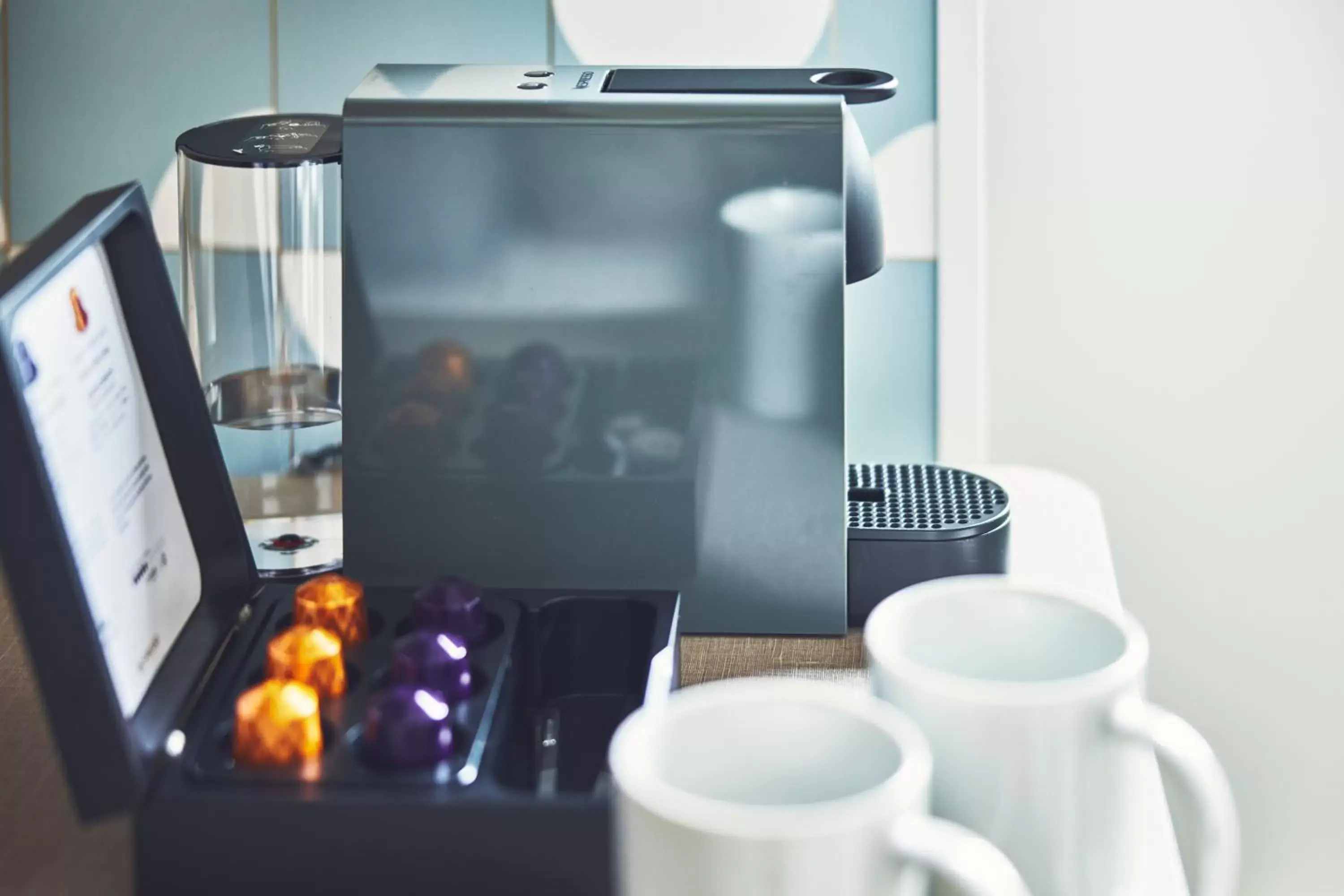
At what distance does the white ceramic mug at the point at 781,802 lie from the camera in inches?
17.2

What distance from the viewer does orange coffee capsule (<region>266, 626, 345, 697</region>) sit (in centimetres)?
64

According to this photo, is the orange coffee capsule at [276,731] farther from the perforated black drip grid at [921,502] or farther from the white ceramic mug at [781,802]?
the perforated black drip grid at [921,502]

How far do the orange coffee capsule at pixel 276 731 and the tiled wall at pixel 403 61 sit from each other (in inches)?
32.1

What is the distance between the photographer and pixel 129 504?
67 cm

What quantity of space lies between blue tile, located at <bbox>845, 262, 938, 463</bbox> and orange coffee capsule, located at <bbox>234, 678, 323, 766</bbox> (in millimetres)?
824

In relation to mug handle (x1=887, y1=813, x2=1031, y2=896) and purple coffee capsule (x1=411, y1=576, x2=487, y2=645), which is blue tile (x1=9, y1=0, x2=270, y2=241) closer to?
purple coffee capsule (x1=411, y1=576, x2=487, y2=645)

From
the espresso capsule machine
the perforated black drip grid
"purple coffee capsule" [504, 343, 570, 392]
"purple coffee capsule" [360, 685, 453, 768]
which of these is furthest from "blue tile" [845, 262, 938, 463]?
"purple coffee capsule" [360, 685, 453, 768]

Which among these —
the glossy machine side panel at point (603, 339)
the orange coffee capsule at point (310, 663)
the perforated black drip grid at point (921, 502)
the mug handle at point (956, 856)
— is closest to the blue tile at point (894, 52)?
the perforated black drip grid at point (921, 502)

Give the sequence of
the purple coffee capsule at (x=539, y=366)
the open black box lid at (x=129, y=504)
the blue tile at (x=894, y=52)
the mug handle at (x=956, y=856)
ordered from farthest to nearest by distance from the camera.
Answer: the blue tile at (x=894, y=52) → the purple coffee capsule at (x=539, y=366) → the open black box lid at (x=129, y=504) → the mug handle at (x=956, y=856)

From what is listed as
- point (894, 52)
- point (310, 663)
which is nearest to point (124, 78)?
point (894, 52)

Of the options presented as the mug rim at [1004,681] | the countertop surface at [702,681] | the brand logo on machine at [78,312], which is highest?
the brand logo on machine at [78,312]

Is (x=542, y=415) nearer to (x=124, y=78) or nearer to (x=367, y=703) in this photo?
(x=367, y=703)

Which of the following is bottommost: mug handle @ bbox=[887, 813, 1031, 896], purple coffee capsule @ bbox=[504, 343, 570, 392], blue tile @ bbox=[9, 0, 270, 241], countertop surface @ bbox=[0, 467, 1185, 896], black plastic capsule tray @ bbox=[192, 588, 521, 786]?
countertop surface @ bbox=[0, 467, 1185, 896]

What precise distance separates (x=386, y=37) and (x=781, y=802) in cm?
96
